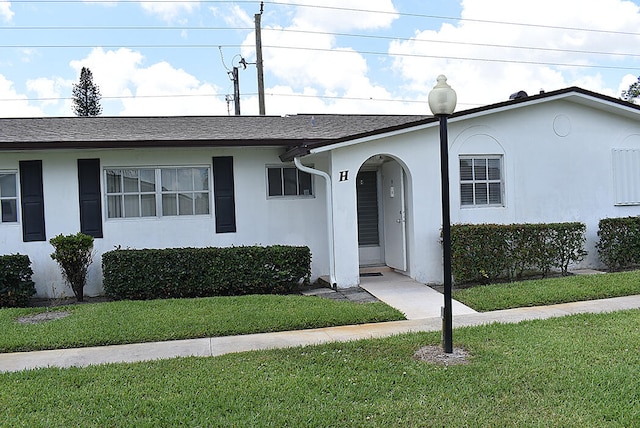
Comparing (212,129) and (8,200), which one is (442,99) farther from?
(8,200)

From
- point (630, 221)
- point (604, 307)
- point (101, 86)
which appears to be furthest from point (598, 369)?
point (101, 86)

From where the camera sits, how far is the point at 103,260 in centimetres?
947

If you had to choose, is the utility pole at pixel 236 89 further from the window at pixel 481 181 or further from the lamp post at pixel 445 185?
the lamp post at pixel 445 185

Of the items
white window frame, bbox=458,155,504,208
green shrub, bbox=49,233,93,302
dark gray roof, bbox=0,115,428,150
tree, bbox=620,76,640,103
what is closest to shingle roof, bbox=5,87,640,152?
dark gray roof, bbox=0,115,428,150

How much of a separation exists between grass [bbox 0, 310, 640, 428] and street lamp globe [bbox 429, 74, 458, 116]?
2471 millimetres

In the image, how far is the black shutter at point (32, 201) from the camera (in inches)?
390

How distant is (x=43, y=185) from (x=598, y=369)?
9.07 metres

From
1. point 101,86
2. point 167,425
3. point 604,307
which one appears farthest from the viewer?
point 101,86

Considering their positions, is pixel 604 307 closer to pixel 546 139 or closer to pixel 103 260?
pixel 546 139

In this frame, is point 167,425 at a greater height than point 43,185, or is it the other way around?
point 43,185

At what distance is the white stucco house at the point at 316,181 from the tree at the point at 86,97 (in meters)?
32.8

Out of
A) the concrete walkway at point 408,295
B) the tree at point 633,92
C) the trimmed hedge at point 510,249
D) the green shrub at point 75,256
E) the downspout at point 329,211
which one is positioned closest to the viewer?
the concrete walkway at point 408,295

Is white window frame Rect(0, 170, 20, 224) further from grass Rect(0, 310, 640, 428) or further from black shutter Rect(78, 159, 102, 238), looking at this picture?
grass Rect(0, 310, 640, 428)

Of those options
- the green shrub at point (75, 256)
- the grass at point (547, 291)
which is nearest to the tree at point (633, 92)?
the grass at point (547, 291)
